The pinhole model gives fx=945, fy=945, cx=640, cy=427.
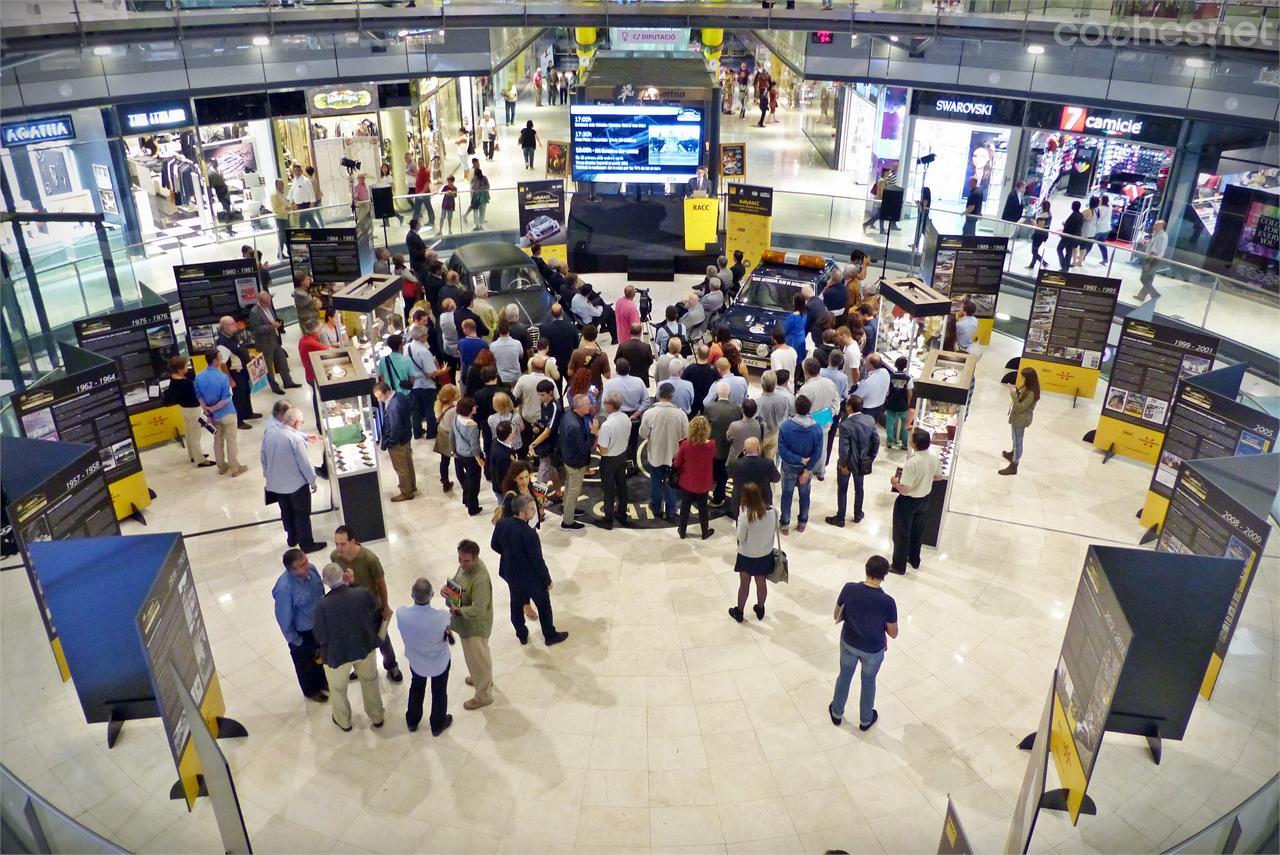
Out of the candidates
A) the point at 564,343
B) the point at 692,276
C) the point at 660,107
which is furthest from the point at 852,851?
the point at 660,107

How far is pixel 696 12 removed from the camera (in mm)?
20234

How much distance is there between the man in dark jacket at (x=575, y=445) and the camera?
31.5ft

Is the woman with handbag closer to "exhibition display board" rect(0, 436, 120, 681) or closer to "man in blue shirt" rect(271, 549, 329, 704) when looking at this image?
"man in blue shirt" rect(271, 549, 329, 704)

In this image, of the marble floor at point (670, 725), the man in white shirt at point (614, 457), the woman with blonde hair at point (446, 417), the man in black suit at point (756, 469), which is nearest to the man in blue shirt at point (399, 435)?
the woman with blonde hair at point (446, 417)

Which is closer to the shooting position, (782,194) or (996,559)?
(996,559)

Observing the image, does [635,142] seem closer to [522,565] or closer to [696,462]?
[696,462]

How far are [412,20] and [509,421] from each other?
1306cm

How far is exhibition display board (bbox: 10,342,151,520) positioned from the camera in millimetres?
9312

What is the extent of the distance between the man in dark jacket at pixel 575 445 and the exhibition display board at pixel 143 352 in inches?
209

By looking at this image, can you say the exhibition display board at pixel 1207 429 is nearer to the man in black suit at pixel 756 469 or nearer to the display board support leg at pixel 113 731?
the man in black suit at pixel 756 469

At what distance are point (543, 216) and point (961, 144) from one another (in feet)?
35.3

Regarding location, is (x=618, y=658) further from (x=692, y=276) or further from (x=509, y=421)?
(x=692, y=276)

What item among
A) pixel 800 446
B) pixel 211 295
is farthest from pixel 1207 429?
pixel 211 295

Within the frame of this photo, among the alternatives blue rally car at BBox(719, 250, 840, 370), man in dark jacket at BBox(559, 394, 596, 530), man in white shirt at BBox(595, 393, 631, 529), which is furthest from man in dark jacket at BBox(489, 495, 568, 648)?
blue rally car at BBox(719, 250, 840, 370)
